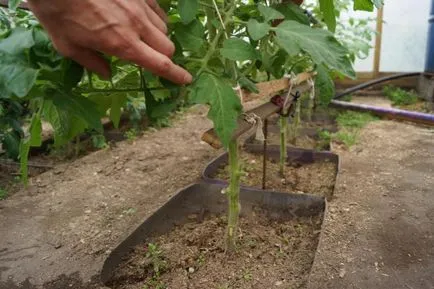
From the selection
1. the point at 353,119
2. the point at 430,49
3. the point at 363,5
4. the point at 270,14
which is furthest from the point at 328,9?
the point at 430,49

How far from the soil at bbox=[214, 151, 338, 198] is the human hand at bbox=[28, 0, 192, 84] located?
3.68 feet

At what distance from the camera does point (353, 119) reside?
2.66 m

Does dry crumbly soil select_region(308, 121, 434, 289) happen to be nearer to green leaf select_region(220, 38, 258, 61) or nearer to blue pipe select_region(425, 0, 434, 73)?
green leaf select_region(220, 38, 258, 61)

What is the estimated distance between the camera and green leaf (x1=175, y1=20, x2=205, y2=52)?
73cm

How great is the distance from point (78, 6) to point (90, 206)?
1.15 m

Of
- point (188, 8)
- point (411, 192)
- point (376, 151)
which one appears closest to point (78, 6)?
point (188, 8)

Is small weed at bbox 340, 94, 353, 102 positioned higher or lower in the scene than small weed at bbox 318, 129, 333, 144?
lower

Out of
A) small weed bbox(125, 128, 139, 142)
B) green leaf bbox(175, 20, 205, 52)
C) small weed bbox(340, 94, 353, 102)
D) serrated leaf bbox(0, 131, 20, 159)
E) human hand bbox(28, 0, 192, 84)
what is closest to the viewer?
human hand bbox(28, 0, 192, 84)

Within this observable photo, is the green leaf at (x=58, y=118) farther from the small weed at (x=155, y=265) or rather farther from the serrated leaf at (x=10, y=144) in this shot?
the serrated leaf at (x=10, y=144)

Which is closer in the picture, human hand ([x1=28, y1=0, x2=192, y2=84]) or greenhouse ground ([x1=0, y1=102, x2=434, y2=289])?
human hand ([x1=28, y1=0, x2=192, y2=84])

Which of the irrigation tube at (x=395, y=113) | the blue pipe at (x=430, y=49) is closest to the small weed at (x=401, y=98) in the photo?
the blue pipe at (x=430, y=49)

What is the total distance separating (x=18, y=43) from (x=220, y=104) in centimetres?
34

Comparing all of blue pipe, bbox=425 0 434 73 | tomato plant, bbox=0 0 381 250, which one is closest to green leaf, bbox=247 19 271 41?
tomato plant, bbox=0 0 381 250

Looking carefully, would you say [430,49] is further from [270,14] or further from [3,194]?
[3,194]
